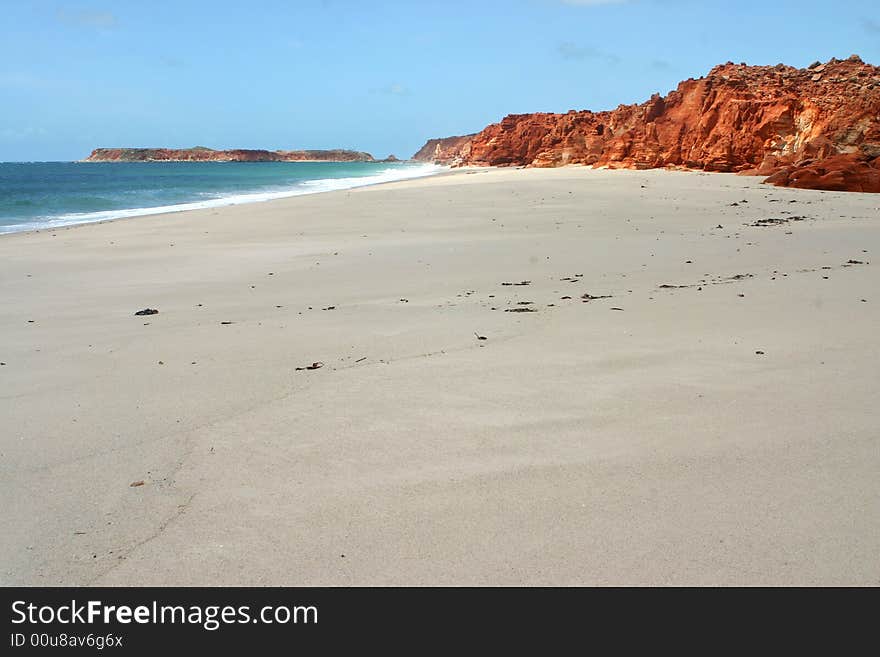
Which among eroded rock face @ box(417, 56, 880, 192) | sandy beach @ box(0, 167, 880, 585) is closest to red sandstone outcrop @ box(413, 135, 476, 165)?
eroded rock face @ box(417, 56, 880, 192)

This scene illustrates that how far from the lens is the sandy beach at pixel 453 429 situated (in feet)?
7.59

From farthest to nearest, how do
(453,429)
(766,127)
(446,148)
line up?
(446,148) → (766,127) → (453,429)

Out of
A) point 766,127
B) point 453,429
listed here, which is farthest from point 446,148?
point 453,429

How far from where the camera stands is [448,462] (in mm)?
2957

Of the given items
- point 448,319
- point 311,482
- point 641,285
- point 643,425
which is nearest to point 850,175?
point 641,285

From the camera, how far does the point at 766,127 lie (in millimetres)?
26422

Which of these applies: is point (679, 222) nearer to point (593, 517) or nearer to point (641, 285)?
point (641, 285)

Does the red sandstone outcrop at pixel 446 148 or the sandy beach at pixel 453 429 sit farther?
the red sandstone outcrop at pixel 446 148

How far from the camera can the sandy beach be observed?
2314 mm

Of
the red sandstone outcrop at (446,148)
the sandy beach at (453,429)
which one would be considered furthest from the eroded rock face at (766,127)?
the red sandstone outcrop at (446,148)

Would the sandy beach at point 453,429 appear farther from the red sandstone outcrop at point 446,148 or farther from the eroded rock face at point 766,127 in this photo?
the red sandstone outcrop at point 446,148

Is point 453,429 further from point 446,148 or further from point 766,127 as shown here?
point 446,148

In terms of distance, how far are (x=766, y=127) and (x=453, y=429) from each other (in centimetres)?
2698

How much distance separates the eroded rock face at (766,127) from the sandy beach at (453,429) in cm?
1464
